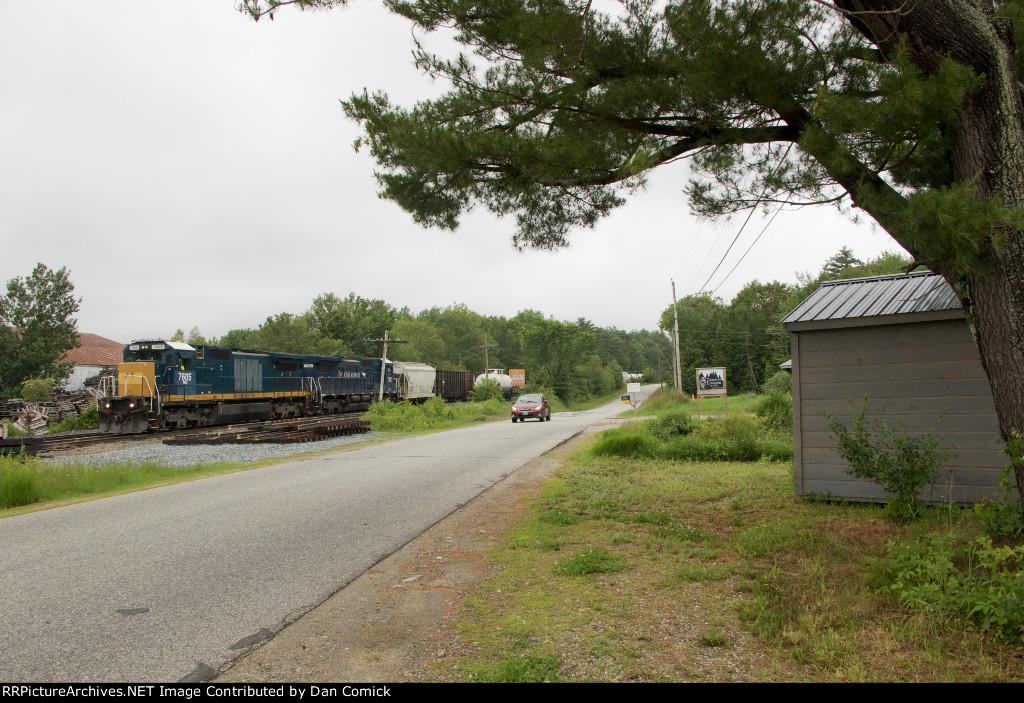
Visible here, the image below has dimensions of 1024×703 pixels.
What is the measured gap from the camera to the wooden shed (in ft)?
25.1

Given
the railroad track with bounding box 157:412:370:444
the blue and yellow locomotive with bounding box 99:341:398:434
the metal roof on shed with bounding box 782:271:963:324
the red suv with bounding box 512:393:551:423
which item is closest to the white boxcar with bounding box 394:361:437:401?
the blue and yellow locomotive with bounding box 99:341:398:434

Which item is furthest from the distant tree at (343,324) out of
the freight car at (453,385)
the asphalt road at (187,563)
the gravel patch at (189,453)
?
the asphalt road at (187,563)

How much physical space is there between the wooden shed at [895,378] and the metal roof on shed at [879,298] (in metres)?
0.02

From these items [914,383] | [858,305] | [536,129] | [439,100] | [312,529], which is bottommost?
[312,529]

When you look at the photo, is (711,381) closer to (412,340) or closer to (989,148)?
(989,148)

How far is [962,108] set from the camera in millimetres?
5355

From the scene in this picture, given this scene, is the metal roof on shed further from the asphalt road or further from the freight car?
the freight car

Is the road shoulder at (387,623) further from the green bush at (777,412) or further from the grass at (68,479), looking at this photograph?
the green bush at (777,412)

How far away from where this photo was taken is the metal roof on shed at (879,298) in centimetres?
813

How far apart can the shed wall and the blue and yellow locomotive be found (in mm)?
21842

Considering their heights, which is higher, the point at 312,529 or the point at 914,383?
the point at 914,383

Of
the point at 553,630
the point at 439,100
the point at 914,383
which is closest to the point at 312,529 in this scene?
the point at 553,630
